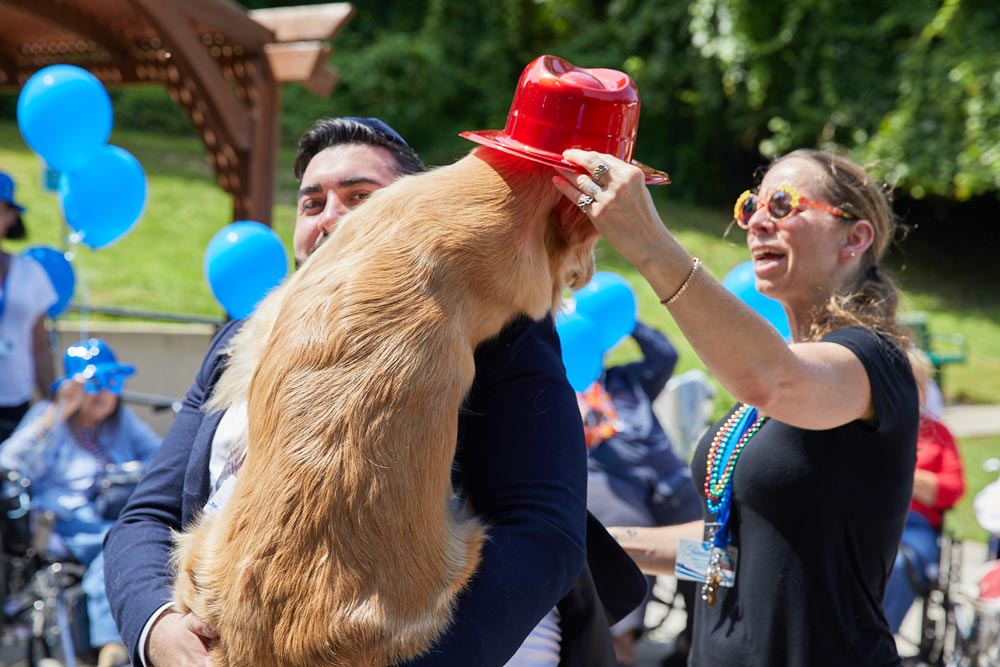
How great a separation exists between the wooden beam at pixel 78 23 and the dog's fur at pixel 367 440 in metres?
5.23

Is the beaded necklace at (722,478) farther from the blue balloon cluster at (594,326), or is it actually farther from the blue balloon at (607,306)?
the blue balloon at (607,306)

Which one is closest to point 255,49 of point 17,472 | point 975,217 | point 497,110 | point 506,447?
point 17,472

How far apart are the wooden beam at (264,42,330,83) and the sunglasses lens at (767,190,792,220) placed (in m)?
4.06

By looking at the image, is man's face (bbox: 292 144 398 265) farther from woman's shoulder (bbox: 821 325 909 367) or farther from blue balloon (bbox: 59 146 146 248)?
blue balloon (bbox: 59 146 146 248)

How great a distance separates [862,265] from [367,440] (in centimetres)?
153

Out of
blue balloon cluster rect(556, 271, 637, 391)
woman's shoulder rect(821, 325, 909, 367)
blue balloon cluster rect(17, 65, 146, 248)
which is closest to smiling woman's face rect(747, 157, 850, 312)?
woman's shoulder rect(821, 325, 909, 367)

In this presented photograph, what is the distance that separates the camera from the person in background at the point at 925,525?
4.13 m

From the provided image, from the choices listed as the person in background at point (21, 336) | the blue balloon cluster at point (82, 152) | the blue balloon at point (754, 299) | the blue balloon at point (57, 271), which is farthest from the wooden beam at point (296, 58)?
the blue balloon at point (754, 299)

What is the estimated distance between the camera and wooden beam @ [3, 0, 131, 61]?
18.6ft

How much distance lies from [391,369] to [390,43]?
60.3 feet

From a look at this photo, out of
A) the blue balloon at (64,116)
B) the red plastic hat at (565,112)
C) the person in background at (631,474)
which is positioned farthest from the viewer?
the blue balloon at (64,116)

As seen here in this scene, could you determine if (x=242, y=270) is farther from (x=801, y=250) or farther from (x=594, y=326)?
(x=801, y=250)

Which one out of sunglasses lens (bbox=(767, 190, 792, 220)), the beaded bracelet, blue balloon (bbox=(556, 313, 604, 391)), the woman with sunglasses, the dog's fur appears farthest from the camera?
blue balloon (bbox=(556, 313, 604, 391))

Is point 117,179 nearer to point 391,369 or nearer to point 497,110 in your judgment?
point 391,369
